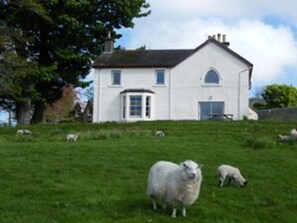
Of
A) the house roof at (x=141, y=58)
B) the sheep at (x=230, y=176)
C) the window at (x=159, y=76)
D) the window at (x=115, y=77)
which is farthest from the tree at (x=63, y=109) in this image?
the sheep at (x=230, y=176)

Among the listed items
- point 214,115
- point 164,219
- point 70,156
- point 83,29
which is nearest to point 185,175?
point 164,219

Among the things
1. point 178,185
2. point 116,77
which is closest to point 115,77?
point 116,77

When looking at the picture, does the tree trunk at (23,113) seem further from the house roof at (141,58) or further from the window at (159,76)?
the window at (159,76)

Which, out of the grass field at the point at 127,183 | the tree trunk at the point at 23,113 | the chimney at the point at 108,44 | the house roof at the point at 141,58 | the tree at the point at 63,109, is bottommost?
the grass field at the point at 127,183

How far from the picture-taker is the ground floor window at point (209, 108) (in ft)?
176

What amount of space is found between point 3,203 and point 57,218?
2.02 meters

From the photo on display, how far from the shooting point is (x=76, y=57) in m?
53.4

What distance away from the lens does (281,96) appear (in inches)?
3349

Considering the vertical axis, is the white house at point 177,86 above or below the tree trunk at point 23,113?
above

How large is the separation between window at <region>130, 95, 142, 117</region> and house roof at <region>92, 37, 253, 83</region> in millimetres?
3057

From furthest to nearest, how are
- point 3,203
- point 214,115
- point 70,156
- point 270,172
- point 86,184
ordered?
point 214,115 < point 70,156 < point 270,172 < point 86,184 < point 3,203

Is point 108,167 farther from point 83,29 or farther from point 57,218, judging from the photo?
point 83,29

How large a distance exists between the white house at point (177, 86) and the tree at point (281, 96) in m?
31.0

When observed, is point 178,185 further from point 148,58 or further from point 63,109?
point 63,109
